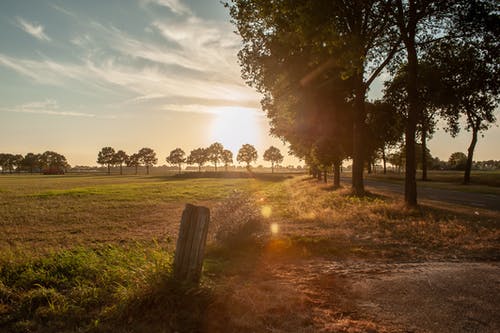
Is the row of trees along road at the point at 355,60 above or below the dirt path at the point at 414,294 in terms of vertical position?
above

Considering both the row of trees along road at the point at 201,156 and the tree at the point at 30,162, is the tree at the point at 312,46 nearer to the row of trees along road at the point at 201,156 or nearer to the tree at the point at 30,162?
the row of trees along road at the point at 201,156

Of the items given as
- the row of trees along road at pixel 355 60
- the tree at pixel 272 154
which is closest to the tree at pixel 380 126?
the row of trees along road at pixel 355 60

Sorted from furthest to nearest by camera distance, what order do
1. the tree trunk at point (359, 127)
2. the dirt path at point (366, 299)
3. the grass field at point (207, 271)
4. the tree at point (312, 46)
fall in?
the tree trunk at point (359, 127) < the tree at point (312, 46) < the grass field at point (207, 271) < the dirt path at point (366, 299)

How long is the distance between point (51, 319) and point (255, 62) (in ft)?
62.1

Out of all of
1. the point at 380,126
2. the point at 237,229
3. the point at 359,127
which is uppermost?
the point at 380,126

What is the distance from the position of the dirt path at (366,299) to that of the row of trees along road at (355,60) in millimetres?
10126

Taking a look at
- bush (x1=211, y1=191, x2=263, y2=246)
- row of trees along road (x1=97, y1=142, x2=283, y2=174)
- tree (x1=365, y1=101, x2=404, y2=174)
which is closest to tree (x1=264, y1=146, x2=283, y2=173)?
row of trees along road (x1=97, y1=142, x2=283, y2=174)

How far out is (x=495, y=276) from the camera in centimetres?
610

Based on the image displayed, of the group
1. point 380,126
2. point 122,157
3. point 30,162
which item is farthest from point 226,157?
point 380,126

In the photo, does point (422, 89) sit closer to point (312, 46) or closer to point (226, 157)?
point (312, 46)

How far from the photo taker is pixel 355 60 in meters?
14.2

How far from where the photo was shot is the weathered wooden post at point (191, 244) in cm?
506

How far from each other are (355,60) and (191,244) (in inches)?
474

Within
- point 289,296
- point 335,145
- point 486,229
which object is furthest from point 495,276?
point 335,145
